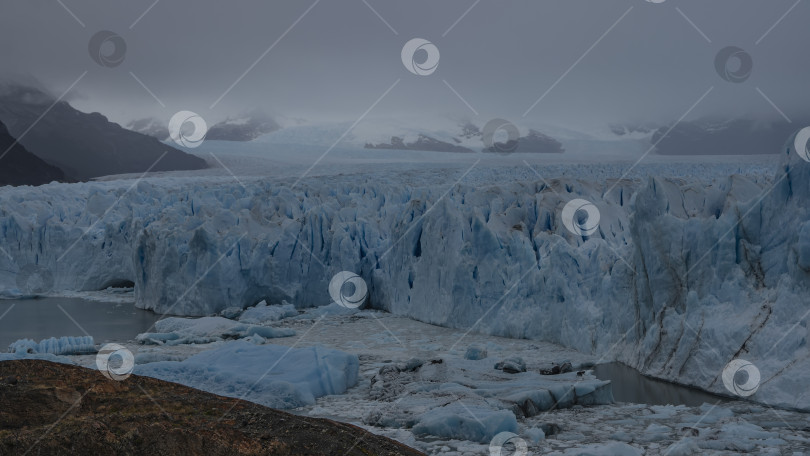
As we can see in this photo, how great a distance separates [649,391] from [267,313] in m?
8.14

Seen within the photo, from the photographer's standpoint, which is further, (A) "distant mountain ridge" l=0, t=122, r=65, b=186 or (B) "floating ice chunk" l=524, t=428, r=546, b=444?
(A) "distant mountain ridge" l=0, t=122, r=65, b=186

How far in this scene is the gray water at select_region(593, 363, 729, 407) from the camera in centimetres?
722

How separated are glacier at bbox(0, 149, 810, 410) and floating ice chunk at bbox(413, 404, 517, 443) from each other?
2.66 meters

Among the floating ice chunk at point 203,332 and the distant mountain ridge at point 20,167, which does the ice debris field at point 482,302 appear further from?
the distant mountain ridge at point 20,167

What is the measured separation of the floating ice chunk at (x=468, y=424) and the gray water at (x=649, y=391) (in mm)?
1981

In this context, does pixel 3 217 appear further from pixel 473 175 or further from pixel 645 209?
pixel 645 209

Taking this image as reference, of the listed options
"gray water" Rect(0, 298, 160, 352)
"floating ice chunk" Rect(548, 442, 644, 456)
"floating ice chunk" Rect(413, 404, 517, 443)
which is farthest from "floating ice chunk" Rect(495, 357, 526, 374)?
"gray water" Rect(0, 298, 160, 352)

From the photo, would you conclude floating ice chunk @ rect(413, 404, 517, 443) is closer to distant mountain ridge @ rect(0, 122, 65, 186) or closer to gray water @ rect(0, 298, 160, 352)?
gray water @ rect(0, 298, 160, 352)

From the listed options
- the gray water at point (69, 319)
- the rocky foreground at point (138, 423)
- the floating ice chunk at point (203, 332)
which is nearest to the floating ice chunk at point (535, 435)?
the rocky foreground at point (138, 423)

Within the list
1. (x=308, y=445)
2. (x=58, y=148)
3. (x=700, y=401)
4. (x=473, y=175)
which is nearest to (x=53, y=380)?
(x=308, y=445)

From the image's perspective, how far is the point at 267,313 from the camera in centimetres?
1397

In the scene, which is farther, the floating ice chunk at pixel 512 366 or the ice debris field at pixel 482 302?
the floating ice chunk at pixel 512 366

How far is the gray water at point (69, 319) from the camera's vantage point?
12.6m

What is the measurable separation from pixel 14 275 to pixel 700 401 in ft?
58.5
